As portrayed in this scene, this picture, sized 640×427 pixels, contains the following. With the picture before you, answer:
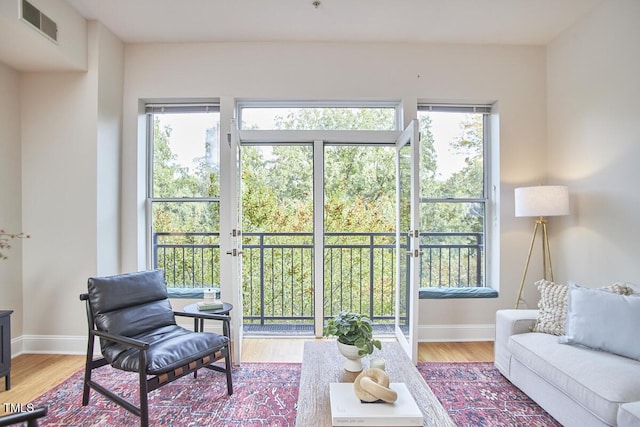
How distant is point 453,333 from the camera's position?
10.6 ft

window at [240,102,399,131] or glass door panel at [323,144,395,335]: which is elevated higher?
window at [240,102,399,131]

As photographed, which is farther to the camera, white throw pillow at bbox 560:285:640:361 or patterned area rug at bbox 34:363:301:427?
patterned area rug at bbox 34:363:301:427

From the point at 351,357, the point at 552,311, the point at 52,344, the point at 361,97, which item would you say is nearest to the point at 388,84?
the point at 361,97

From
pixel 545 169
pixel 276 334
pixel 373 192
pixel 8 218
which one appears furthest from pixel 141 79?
pixel 545 169

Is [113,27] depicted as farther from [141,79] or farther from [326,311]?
[326,311]

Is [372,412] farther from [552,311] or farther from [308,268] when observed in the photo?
[308,268]

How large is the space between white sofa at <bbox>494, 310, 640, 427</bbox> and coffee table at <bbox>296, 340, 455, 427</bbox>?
31.6 inches

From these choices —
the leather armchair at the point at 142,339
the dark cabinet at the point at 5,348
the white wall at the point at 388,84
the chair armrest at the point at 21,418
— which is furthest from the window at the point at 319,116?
the chair armrest at the point at 21,418

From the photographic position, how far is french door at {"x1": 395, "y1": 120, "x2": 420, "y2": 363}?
2.64m

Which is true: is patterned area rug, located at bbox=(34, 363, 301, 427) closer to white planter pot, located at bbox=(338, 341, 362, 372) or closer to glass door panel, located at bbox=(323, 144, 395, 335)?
white planter pot, located at bbox=(338, 341, 362, 372)

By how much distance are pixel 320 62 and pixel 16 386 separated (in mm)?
3565

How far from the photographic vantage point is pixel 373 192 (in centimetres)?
354

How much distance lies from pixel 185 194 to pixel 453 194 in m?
2.77

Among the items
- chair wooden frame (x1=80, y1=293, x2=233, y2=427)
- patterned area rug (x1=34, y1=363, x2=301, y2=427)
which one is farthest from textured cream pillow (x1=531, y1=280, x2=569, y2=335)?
chair wooden frame (x1=80, y1=293, x2=233, y2=427)
